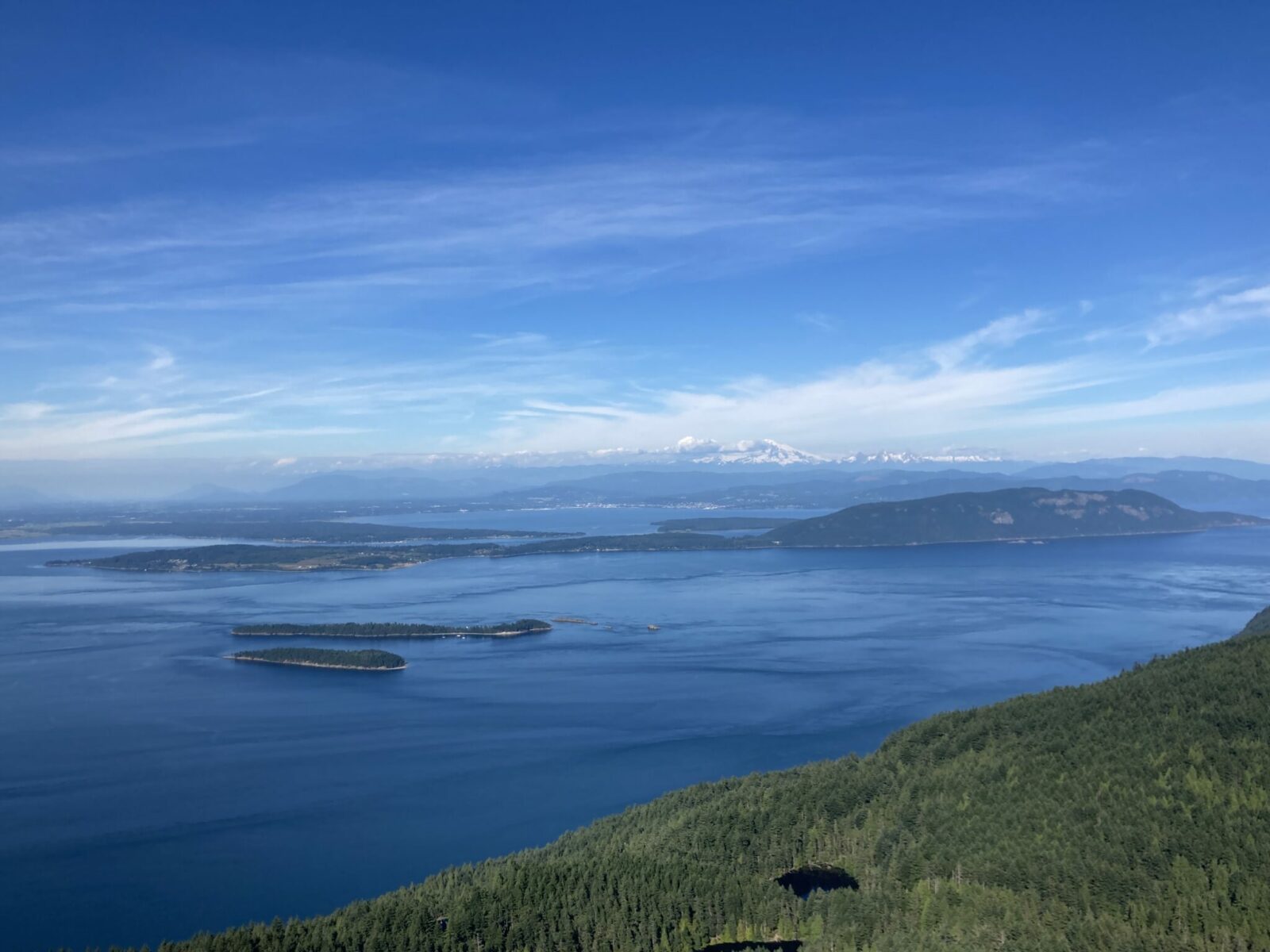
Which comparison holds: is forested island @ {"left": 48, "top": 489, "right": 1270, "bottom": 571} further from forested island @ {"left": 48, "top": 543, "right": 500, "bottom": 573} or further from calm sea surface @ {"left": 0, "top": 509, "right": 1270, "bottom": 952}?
calm sea surface @ {"left": 0, "top": 509, "right": 1270, "bottom": 952}

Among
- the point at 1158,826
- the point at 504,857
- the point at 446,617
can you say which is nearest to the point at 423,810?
the point at 504,857

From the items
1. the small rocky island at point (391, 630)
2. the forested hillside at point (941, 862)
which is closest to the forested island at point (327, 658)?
the small rocky island at point (391, 630)

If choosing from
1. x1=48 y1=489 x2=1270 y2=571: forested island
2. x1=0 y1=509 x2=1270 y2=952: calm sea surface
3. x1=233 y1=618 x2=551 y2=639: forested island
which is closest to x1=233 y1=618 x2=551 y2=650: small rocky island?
x1=233 y1=618 x2=551 y2=639: forested island

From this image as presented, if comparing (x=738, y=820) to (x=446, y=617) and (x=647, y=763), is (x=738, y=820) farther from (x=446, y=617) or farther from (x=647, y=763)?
(x=446, y=617)

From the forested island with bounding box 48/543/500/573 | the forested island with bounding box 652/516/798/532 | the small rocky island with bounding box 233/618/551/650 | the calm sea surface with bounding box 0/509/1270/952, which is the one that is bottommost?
the calm sea surface with bounding box 0/509/1270/952

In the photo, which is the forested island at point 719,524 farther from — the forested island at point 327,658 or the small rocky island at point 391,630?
the forested island at point 327,658

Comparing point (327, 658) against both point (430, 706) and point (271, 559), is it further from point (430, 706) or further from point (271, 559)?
point (271, 559)
